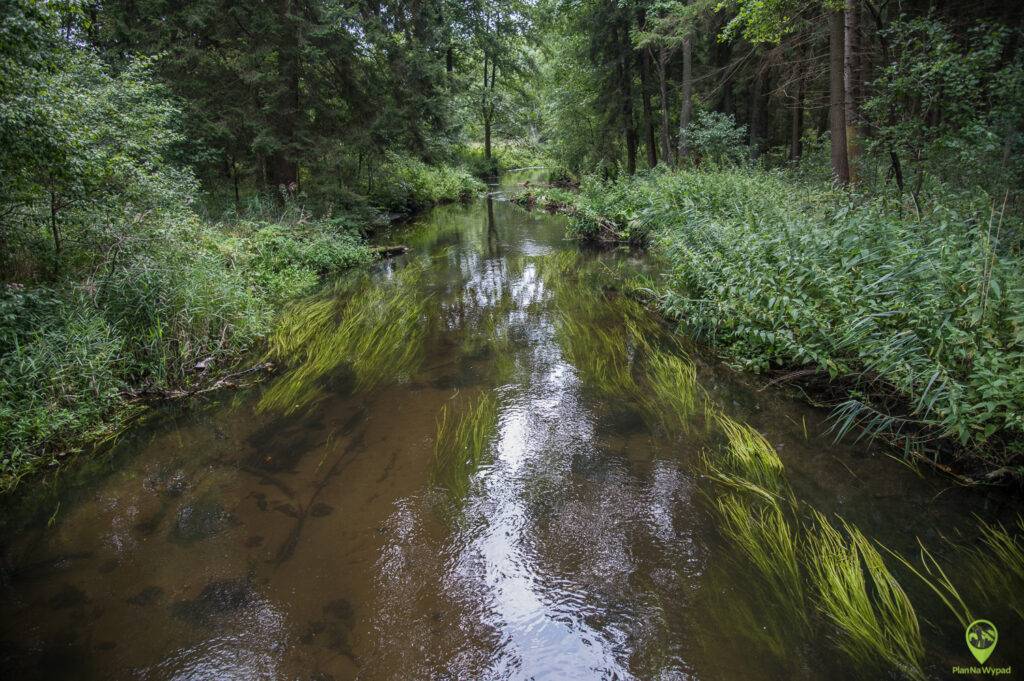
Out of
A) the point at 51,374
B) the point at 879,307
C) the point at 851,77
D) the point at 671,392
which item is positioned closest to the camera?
the point at 879,307

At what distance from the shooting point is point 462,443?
412 centimetres

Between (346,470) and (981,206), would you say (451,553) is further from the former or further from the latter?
(981,206)

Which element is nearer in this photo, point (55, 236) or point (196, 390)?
point (196, 390)

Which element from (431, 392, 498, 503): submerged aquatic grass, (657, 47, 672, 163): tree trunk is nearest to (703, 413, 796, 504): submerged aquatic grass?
(431, 392, 498, 503): submerged aquatic grass

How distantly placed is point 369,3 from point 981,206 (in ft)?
57.2

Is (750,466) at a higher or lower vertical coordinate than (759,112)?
lower

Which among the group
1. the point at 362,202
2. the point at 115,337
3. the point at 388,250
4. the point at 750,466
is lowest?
the point at 750,466

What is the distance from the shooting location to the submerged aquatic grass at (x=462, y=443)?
12.0 feet

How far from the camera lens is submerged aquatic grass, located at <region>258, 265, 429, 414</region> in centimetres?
527

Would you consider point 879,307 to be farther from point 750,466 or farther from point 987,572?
point 987,572

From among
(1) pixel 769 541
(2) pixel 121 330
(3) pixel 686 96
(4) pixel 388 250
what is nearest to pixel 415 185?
(4) pixel 388 250

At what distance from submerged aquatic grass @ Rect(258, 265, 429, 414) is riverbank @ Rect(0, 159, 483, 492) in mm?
455

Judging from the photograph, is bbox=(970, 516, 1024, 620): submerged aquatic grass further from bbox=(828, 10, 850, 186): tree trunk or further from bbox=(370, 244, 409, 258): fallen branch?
bbox=(370, 244, 409, 258): fallen branch

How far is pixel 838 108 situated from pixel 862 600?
28.1 ft
